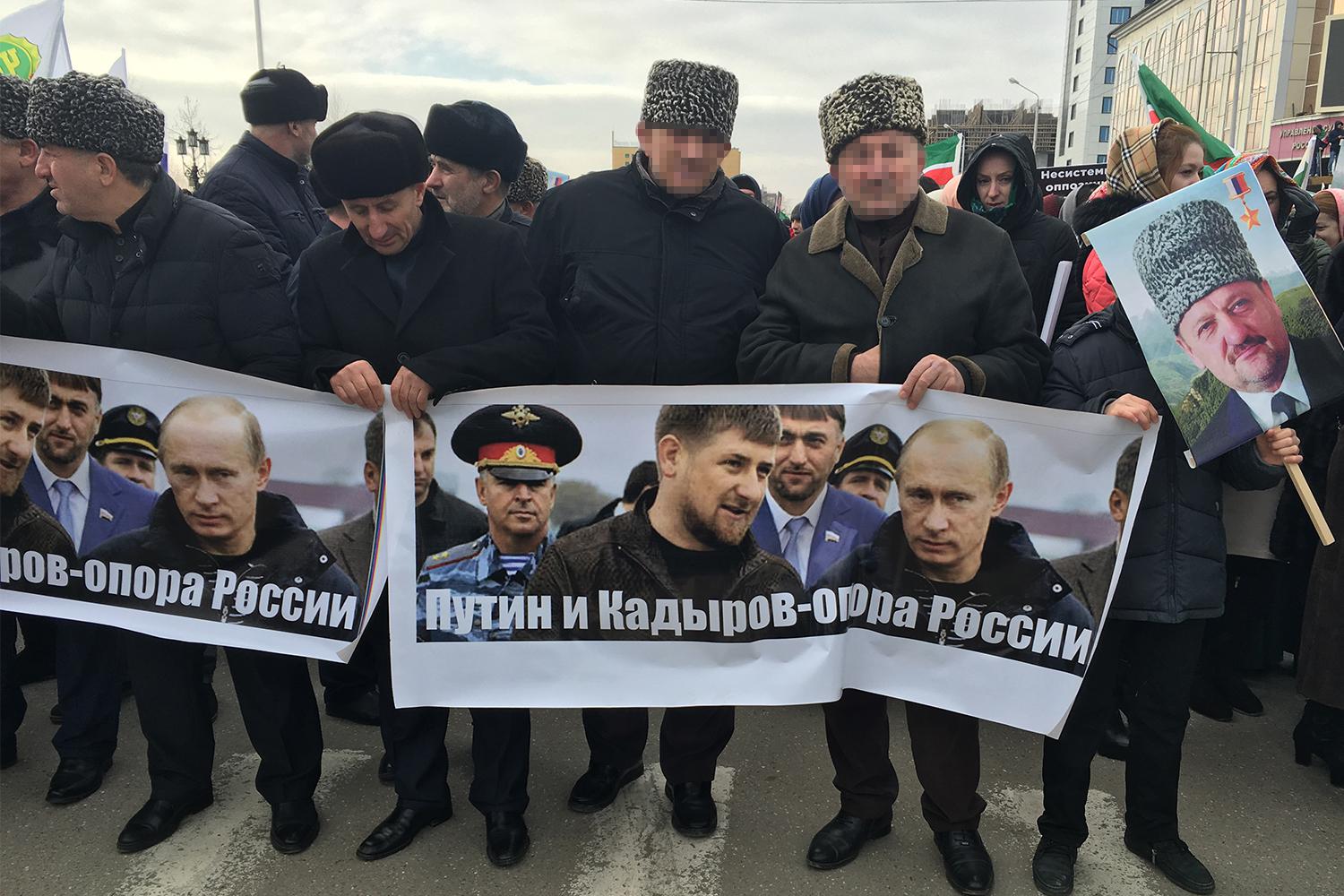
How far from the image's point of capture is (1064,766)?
258cm

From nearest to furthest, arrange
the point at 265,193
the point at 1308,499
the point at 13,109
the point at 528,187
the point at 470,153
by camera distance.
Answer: the point at 1308,499
the point at 13,109
the point at 470,153
the point at 265,193
the point at 528,187

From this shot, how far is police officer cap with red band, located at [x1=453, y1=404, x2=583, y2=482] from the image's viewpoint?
2510mm

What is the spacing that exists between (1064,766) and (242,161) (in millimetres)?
4058

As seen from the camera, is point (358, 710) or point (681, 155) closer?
point (681, 155)

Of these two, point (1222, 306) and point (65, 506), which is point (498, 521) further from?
point (1222, 306)

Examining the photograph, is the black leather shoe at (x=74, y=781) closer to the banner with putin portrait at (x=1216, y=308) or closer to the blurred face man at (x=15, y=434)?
the blurred face man at (x=15, y=434)

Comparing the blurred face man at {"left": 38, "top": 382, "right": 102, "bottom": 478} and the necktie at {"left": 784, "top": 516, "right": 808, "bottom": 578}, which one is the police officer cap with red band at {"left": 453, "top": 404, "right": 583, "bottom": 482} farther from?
the blurred face man at {"left": 38, "top": 382, "right": 102, "bottom": 478}

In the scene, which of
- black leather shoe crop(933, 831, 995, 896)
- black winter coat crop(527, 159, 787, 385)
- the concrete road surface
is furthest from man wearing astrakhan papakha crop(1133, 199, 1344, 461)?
the concrete road surface

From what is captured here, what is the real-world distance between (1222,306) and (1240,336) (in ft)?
0.29

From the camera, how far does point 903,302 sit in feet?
8.02

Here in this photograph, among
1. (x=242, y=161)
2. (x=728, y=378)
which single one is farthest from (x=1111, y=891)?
(x=242, y=161)

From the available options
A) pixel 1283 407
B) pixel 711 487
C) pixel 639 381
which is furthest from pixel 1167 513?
pixel 639 381

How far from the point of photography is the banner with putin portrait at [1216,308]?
91.4 inches

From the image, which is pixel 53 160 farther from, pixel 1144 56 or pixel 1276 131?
pixel 1144 56
